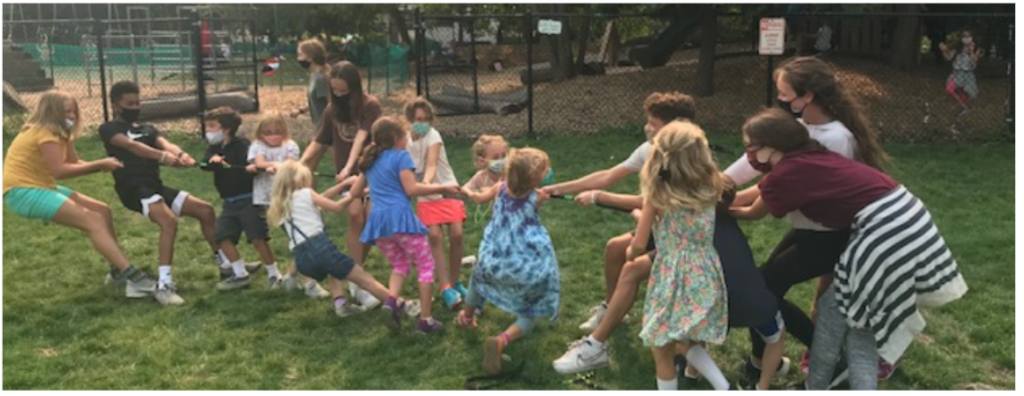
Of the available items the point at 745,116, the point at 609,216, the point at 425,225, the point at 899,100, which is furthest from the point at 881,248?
the point at 899,100

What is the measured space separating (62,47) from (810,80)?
66.2ft

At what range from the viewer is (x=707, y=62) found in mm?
14852

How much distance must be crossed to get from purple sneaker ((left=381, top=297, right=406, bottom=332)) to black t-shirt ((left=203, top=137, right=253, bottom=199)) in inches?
62.4

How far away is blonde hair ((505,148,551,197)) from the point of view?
4.75 m

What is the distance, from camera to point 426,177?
5715 mm

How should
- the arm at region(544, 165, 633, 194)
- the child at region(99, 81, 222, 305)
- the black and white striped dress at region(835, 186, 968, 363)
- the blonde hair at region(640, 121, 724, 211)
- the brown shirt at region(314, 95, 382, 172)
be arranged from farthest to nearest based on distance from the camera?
the brown shirt at region(314, 95, 382, 172), the child at region(99, 81, 222, 305), the arm at region(544, 165, 633, 194), the blonde hair at region(640, 121, 724, 211), the black and white striped dress at region(835, 186, 968, 363)

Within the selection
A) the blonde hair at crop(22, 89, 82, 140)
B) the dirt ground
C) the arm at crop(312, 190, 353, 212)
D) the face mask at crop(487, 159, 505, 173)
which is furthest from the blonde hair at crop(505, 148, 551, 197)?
the dirt ground

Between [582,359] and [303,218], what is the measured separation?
5.98 ft

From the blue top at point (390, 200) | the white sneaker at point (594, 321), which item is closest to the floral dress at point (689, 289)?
the white sneaker at point (594, 321)

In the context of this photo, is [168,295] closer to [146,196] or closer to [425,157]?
[146,196]

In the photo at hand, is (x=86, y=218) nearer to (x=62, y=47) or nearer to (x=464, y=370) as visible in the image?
(x=464, y=370)

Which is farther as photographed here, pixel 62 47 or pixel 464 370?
pixel 62 47

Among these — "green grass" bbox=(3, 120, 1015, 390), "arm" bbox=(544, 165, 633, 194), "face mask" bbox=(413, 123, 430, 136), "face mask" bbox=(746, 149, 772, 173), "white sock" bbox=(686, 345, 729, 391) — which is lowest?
"green grass" bbox=(3, 120, 1015, 390)

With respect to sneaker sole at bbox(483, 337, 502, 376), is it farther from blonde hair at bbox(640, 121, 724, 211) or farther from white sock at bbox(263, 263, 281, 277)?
white sock at bbox(263, 263, 281, 277)
